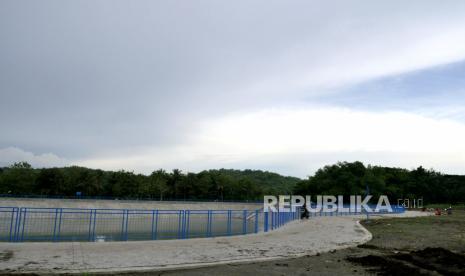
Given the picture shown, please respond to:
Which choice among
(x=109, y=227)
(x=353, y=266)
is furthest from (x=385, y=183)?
(x=353, y=266)

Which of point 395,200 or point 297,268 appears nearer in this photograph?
point 297,268

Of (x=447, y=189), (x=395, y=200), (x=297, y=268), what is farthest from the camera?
(x=447, y=189)

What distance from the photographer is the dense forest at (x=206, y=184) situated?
86.9m

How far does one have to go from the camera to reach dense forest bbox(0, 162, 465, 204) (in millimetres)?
86938

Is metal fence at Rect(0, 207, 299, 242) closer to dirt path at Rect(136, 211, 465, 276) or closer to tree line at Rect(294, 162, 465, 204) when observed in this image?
dirt path at Rect(136, 211, 465, 276)

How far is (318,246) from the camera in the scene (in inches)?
696

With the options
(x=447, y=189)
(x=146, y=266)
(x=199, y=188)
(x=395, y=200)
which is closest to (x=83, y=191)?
(x=199, y=188)

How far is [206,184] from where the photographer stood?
342 feet

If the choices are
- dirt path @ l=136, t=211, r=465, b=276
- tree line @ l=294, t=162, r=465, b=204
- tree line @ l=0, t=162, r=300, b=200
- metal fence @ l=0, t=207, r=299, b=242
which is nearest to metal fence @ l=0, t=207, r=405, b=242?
metal fence @ l=0, t=207, r=299, b=242

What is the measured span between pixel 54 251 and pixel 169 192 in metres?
89.3

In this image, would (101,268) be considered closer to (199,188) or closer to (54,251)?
(54,251)

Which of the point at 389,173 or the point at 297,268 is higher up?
the point at 389,173

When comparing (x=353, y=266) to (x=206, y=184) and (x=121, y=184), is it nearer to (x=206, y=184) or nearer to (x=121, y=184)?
(x=121, y=184)

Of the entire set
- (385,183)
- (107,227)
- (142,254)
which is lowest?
(107,227)
